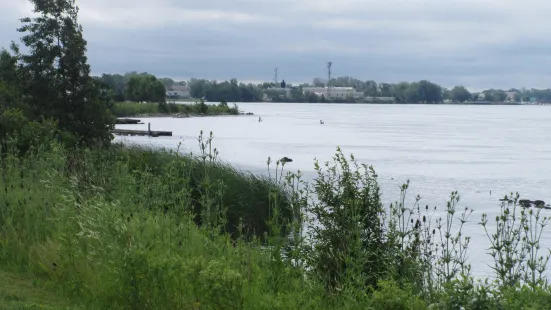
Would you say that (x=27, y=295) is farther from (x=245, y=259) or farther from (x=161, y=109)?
(x=161, y=109)

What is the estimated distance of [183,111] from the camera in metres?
160

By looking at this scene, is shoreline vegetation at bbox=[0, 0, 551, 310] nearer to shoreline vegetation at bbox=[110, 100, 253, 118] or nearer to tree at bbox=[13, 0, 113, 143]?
tree at bbox=[13, 0, 113, 143]

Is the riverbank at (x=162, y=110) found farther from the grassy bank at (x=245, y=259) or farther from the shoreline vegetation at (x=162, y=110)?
the grassy bank at (x=245, y=259)

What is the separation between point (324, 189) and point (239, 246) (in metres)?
1.96

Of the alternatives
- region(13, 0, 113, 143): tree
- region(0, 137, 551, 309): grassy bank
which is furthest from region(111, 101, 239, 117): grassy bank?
region(0, 137, 551, 309): grassy bank

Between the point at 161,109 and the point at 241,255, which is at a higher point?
the point at 241,255

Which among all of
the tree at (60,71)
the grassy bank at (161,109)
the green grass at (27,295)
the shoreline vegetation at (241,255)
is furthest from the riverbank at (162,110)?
the green grass at (27,295)

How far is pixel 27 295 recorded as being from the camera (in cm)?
904

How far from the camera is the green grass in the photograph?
8.45 metres

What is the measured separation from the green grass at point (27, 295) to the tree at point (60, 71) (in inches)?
1066

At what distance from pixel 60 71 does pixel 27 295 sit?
29.9 meters

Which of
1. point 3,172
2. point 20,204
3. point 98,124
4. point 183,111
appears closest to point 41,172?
point 3,172

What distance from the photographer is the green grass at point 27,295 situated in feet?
27.7

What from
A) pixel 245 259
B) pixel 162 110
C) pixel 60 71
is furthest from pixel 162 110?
pixel 245 259
